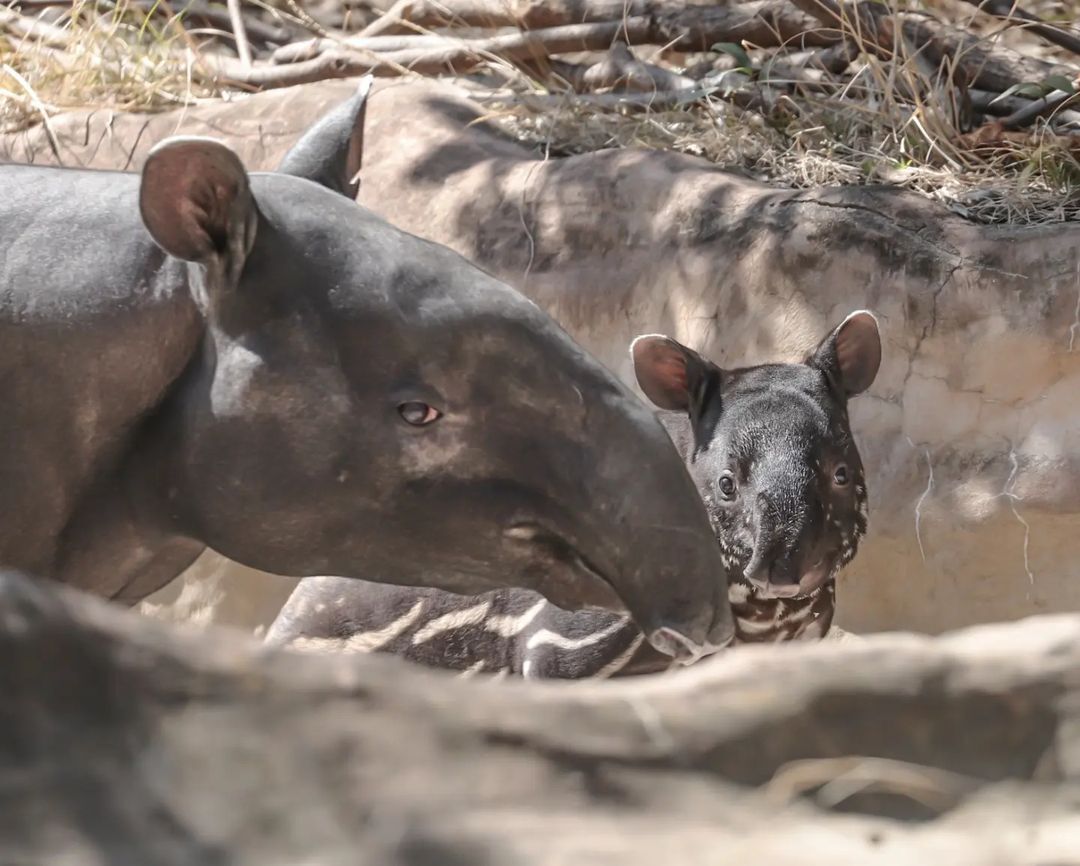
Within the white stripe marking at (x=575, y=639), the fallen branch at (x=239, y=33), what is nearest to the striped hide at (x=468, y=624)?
the white stripe marking at (x=575, y=639)

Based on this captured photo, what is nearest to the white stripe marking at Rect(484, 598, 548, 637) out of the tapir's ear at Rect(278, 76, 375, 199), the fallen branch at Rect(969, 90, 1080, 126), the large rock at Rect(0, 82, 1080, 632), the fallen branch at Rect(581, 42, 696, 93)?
the large rock at Rect(0, 82, 1080, 632)

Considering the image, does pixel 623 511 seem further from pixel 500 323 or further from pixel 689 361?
pixel 689 361

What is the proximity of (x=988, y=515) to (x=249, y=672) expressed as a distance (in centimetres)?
433

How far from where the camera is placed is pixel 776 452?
14.5ft

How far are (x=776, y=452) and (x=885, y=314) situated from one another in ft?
3.92

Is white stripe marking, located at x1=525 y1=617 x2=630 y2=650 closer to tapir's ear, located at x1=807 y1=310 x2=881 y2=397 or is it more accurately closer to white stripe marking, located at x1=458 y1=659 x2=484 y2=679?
white stripe marking, located at x1=458 y1=659 x2=484 y2=679

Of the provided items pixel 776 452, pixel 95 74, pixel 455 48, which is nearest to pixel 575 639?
pixel 776 452

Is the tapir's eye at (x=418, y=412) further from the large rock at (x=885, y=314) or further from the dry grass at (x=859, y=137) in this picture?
the dry grass at (x=859, y=137)

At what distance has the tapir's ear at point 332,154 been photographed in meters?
3.20

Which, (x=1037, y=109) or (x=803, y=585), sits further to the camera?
(x=1037, y=109)

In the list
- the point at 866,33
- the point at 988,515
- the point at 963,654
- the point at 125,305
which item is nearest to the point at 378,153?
the point at 866,33

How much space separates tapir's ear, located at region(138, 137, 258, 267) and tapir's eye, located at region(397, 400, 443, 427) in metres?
0.37

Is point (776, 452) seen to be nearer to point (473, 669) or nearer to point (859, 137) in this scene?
point (473, 669)

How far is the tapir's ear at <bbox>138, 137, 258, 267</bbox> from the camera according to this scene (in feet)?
8.20
